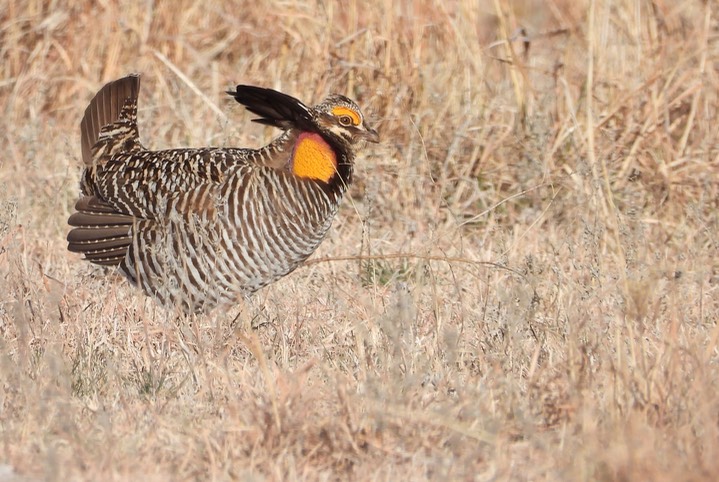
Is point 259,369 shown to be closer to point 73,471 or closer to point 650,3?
point 73,471

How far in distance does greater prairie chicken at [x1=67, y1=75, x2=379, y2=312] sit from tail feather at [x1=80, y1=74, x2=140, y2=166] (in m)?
0.33

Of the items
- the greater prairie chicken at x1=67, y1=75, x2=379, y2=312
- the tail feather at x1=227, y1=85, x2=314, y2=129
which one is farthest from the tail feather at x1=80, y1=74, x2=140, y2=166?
the tail feather at x1=227, y1=85, x2=314, y2=129

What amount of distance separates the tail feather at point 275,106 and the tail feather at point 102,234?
0.67 metres

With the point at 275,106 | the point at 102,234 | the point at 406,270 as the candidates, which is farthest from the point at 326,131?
the point at 102,234

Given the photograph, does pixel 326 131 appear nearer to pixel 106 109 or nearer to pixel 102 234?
pixel 102 234

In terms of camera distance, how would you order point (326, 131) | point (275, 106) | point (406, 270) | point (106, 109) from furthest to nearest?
point (106, 109) < point (406, 270) < point (275, 106) < point (326, 131)

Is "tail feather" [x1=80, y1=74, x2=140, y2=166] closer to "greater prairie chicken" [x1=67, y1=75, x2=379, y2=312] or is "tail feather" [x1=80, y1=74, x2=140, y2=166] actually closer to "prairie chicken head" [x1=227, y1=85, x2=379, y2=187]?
"greater prairie chicken" [x1=67, y1=75, x2=379, y2=312]

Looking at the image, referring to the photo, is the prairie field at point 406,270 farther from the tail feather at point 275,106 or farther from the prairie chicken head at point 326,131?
the tail feather at point 275,106

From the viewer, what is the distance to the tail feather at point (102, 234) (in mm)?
4715

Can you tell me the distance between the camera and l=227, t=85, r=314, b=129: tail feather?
4734mm

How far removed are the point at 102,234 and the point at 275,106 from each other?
85cm

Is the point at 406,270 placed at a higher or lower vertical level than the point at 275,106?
lower

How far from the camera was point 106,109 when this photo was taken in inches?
209

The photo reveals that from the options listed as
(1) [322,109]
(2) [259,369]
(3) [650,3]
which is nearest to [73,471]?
Result: (2) [259,369]
